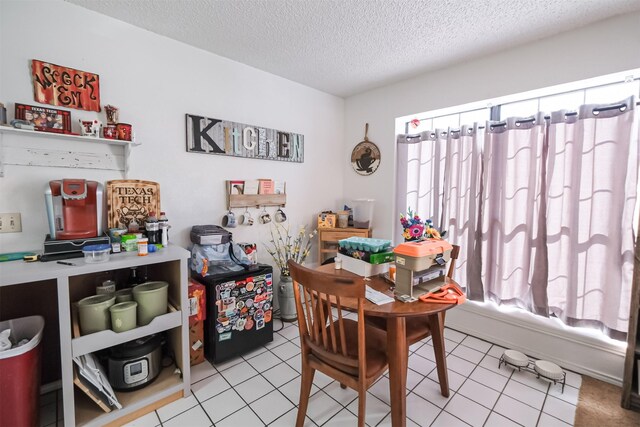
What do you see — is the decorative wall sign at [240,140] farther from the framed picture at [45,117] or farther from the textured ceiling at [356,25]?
the framed picture at [45,117]

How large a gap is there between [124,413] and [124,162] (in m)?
1.53

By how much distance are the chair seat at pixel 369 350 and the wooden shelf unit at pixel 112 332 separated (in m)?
0.90

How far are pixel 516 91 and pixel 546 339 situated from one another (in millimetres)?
1922

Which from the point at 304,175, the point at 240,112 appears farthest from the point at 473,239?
the point at 240,112

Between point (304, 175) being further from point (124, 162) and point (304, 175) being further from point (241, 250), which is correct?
point (124, 162)

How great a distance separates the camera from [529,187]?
7.28 feet

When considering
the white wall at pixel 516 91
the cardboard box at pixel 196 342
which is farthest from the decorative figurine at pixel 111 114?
the white wall at pixel 516 91

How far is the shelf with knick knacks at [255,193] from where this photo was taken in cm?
251

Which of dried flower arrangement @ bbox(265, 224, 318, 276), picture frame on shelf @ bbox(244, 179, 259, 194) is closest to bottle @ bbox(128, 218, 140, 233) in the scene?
picture frame on shelf @ bbox(244, 179, 259, 194)

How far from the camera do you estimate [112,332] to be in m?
1.48

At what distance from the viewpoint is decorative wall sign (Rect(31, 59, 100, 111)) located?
5.41ft

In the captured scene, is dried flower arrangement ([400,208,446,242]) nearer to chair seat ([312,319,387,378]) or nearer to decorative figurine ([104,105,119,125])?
chair seat ([312,319,387,378])

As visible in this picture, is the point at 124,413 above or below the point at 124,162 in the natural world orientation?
below

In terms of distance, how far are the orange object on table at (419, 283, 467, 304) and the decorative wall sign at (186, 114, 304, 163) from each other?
194cm
